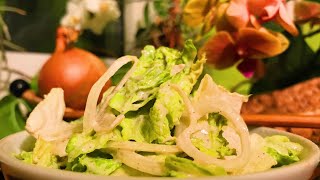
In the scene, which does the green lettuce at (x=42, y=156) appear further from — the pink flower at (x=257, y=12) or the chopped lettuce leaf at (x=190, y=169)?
the pink flower at (x=257, y=12)

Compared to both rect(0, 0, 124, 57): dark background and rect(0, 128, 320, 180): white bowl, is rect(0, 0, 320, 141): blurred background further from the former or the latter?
rect(0, 128, 320, 180): white bowl

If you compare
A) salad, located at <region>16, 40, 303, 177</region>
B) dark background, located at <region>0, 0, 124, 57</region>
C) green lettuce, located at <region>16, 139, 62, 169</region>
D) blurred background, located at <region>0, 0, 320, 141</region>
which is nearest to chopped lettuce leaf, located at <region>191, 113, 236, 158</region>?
salad, located at <region>16, 40, 303, 177</region>

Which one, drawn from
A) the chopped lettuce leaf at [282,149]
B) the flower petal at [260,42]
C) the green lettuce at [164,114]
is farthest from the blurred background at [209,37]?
the green lettuce at [164,114]

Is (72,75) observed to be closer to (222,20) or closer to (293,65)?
(222,20)

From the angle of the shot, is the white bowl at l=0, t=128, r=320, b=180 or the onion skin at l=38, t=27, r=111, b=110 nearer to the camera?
the white bowl at l=0, t=128, r=320, b=180

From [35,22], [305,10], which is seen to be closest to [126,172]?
[305,10]

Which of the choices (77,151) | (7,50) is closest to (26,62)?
(7,50)
